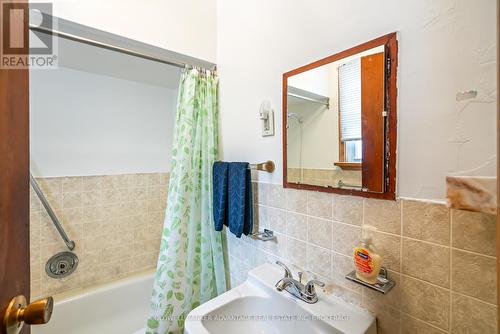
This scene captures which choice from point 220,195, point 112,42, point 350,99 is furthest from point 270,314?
point 112,42

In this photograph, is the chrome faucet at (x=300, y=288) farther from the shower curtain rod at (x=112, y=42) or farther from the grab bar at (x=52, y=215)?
the grab bar at (x=52, y=215)

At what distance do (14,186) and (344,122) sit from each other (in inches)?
40.4

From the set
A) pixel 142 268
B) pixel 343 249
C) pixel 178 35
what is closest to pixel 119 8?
pixel 178 35

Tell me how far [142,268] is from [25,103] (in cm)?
206

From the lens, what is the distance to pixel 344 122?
0.90m

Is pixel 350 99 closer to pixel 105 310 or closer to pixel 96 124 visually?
pixel 96 124

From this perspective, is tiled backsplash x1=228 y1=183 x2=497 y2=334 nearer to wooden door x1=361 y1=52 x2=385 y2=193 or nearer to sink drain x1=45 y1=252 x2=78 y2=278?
wooden door x1=361 y1=52 x2=385 y2=193

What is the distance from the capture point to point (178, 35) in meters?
1.38

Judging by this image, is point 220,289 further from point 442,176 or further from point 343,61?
point 343,61

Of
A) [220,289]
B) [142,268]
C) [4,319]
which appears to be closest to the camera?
[4,319]

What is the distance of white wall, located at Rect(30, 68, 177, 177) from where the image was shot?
5.37ft

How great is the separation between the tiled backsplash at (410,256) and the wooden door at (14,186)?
95 cm

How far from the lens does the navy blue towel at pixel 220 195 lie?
4.27ft

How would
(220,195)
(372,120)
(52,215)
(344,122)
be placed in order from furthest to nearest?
(52,215) → (220,195) → (344,122) → (372,120)
